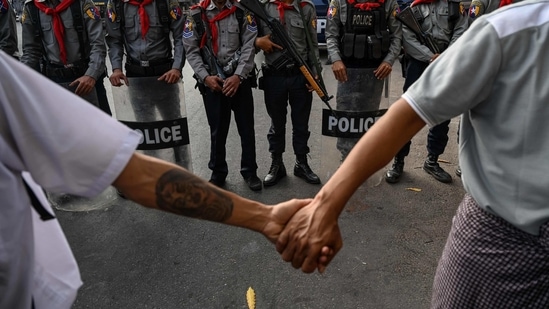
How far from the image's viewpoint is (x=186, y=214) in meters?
1.27

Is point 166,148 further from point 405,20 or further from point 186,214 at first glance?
point 186,214

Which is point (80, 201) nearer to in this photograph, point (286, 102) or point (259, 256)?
point (259, 256)

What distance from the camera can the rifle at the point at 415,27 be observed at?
369 centimetres

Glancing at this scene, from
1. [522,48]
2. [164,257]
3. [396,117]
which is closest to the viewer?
[522,48]

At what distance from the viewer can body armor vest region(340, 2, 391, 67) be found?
371cm

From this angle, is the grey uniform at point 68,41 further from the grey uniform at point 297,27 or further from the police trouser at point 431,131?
the police trouser at point 431,131

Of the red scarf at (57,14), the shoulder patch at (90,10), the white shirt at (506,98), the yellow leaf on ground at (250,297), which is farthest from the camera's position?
the shoulder patch at (90,10)

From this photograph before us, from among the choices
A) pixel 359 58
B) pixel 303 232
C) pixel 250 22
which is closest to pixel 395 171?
pixel 359 58

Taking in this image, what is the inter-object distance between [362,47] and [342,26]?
0.28 m

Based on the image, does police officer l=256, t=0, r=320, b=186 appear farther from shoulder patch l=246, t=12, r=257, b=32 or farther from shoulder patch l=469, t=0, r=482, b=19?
shoulder patch l=469, t=0, r=482, b=19

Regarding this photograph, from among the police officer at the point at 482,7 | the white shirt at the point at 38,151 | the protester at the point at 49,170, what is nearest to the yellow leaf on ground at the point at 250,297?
the protester at the point at 49,170

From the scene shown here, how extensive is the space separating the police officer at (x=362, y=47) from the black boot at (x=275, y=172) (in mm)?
619

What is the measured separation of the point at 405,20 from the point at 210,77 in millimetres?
1682

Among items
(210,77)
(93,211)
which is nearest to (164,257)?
(93,211)
